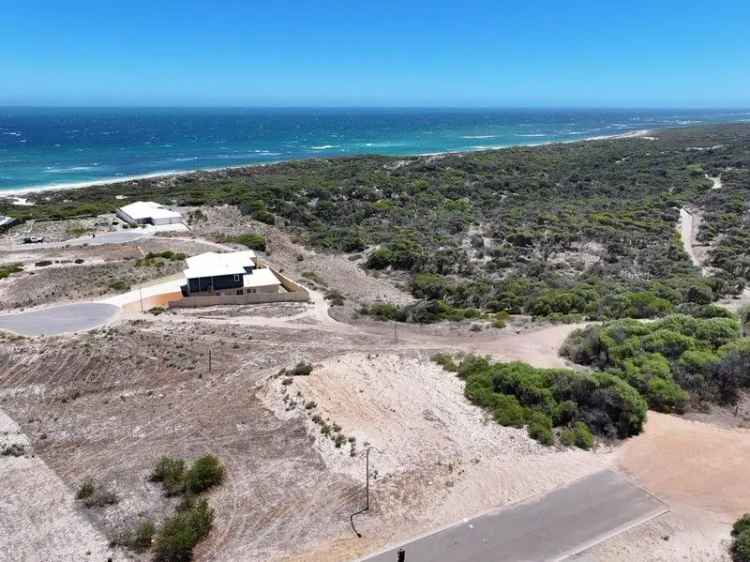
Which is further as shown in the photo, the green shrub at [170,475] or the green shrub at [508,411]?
the green shrub at [508,411]

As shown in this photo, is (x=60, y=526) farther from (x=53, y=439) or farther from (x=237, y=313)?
(x=237, y=313)

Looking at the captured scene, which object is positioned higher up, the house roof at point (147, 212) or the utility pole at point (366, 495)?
the house roof at point (147, 212)

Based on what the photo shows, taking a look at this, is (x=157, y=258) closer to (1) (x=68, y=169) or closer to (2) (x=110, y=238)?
(2) (x=110, y=238)

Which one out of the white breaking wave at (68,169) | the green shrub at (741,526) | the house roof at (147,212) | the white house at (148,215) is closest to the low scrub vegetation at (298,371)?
the green shrub at (741,526)

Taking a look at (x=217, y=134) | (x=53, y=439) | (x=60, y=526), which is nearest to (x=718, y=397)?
(x=60, y=526)

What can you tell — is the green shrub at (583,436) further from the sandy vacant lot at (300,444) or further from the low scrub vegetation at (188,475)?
the low scrub vegetation at (188,475)

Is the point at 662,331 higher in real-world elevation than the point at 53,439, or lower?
higher

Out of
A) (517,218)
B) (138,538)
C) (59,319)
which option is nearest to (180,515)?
(138,538)
